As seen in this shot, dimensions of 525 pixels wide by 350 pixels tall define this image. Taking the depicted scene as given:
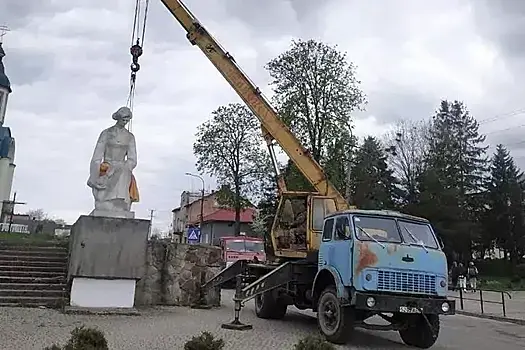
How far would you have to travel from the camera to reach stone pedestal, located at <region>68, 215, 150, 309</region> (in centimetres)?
1309

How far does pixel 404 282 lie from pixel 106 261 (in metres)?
6.93

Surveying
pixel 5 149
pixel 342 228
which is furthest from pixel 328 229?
pixel 5 149

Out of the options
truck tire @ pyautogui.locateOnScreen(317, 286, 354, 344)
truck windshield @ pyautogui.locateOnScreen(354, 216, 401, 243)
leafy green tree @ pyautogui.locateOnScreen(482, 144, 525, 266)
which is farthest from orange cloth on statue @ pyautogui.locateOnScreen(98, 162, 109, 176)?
leafy green tree @ pyautogui.locateOnScreen(482, 144, 525, 266)

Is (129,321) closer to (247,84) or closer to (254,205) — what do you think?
(247,84)

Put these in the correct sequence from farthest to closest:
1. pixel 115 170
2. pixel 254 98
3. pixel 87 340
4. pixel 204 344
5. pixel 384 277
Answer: pixel 254 98
pixel 115 170
pixel 384 277
pixel 204 344
pixel 87 340

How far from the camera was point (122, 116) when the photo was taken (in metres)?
14.1

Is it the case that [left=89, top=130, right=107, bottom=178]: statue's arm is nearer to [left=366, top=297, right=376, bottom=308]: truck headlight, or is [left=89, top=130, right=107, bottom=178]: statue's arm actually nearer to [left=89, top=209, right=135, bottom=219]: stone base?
[left=89, top=209, right=135, bottom=219]: stone base

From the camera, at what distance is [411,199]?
147 ft

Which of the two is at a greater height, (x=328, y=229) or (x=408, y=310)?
(x=328, y=229)

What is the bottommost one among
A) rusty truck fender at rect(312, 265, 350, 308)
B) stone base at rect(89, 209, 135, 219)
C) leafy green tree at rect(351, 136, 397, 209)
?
rusty truck fender at rect(312, 265, 350, 308)

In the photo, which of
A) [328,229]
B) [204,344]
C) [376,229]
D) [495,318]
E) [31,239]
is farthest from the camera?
[31,239]

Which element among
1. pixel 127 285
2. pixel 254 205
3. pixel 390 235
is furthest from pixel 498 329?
pixel 254 205

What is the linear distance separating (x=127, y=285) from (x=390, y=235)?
643 cm

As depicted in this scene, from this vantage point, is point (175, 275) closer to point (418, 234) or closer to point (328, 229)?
point (328, 229)
